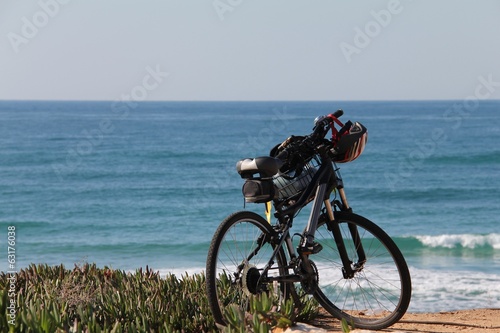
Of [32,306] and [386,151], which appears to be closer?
[32,306]

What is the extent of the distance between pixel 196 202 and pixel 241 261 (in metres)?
30.0

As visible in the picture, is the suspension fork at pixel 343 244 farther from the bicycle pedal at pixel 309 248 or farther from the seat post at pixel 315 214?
the bicycle pedal at pixel 309 248

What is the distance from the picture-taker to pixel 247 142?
231 feet

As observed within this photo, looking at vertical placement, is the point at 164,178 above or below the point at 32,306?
above

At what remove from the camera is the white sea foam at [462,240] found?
25359 millimetres

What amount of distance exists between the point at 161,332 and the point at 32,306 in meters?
0.92

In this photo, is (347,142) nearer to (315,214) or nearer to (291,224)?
(315,214)

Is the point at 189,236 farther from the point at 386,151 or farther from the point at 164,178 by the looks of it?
the point at 386,151

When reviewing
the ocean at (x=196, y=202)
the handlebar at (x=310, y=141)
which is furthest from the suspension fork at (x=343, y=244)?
the ocean at (x=196, y=202)

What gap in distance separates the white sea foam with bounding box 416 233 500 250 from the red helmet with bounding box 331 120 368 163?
1952cm

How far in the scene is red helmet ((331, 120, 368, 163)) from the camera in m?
6.36

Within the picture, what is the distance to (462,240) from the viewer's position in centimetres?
2600

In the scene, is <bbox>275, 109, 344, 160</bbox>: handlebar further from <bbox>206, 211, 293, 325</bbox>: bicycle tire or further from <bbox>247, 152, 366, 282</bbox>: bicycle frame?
<bbox>206, 211, 293, 325</bbox>: bicycle tire

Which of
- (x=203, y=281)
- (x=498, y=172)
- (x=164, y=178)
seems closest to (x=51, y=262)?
(x=203, y=281)
